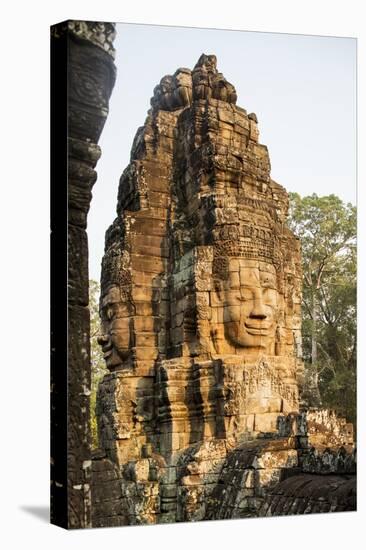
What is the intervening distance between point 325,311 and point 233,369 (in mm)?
12625

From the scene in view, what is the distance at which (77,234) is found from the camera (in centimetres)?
973

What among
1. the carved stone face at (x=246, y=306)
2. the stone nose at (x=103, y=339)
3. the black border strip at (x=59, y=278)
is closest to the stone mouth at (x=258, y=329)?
the carved stone face at (x=246, y=306)

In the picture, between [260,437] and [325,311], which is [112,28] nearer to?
[260,437]

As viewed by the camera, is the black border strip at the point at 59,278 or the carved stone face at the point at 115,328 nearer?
the black border strip at the point at 59,278

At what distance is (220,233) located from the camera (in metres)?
14.2

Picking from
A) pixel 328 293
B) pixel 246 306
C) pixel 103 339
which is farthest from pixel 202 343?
pixel 328 293

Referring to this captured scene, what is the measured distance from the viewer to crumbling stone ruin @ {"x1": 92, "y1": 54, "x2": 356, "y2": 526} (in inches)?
500

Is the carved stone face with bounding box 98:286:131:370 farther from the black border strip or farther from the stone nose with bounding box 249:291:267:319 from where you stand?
the black border strip

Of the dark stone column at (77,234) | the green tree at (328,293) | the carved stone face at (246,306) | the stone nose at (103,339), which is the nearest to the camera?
the dark stone column at (77,234)

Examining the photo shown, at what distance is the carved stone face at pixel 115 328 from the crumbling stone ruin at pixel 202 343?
0.08ft

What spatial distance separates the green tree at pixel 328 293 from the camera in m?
24.3

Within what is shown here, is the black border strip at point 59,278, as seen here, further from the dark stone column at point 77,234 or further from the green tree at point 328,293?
the green tree at point 328,293

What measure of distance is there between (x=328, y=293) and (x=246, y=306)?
11941 millimetres

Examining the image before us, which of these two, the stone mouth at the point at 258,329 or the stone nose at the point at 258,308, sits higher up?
the stone nose at the point at 258,308
